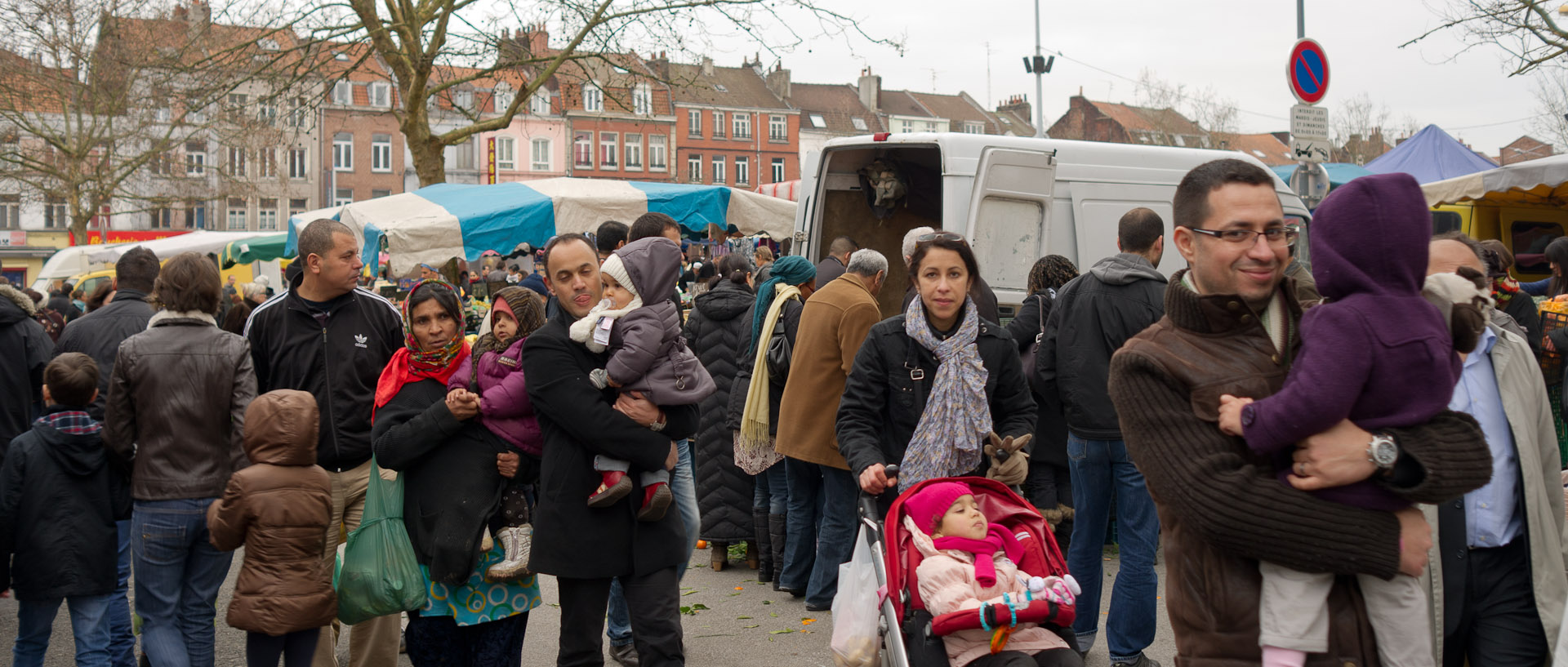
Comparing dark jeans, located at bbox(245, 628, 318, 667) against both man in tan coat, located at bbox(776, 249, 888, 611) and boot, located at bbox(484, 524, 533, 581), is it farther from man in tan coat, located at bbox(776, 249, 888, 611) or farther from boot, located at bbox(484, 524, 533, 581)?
man in tan coat, located at bbox(776, 249, 888, 611)

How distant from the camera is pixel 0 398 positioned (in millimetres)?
5809

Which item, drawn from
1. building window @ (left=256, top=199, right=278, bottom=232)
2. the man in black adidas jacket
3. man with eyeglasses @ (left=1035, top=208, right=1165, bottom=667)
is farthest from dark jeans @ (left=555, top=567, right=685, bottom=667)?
building window @ (left=256, top=199, right=278, bottom=232)

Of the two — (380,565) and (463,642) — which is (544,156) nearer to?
(463,642)

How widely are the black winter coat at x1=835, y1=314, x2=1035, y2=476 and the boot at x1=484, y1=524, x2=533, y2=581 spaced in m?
1.30

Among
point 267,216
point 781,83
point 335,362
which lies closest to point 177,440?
point 335,362

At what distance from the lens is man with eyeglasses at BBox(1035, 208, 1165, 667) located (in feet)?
16.7

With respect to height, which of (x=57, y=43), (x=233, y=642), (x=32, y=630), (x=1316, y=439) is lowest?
(x=233, y=642)

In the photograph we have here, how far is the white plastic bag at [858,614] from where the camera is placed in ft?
12.7

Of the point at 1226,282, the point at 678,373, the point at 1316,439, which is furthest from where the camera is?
the point at 678,373

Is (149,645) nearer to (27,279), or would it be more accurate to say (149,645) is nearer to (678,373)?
(678,373)

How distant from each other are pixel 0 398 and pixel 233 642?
1.73m

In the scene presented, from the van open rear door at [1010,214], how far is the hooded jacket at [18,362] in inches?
227

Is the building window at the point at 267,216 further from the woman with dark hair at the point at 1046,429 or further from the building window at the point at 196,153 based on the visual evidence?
the woman with dark hair at the point at 1046,429

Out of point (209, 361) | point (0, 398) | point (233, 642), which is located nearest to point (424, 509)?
point (209, 361)
